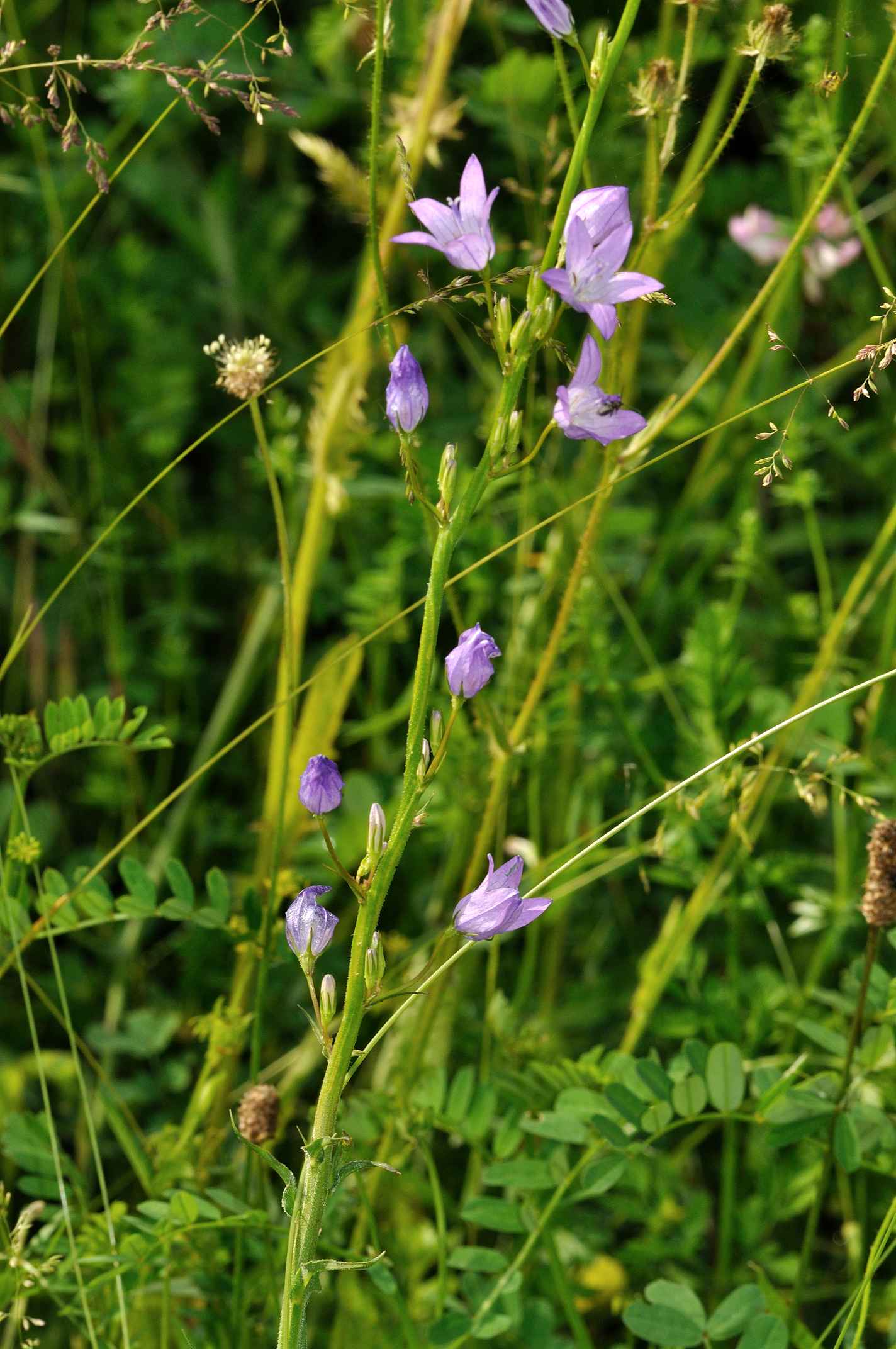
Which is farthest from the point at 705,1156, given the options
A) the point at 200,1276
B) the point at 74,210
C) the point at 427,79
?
the point at 74,210

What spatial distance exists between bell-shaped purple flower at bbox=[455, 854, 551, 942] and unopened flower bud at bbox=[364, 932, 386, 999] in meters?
0.06

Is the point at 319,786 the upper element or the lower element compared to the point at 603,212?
lower

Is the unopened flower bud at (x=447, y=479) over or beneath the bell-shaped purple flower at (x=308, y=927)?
over

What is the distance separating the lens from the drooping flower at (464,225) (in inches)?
37.6

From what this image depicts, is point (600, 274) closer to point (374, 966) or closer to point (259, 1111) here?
point (374, 966)

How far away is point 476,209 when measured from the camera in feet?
3.17

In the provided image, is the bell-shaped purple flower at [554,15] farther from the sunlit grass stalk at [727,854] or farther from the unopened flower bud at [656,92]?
the sunlit grass stalk at [727,854]

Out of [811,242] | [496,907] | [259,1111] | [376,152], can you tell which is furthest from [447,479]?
[811,242]

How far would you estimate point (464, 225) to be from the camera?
98cm

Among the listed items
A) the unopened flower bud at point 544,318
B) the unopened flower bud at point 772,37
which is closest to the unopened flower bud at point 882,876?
the unopened flower bud at point 544,318

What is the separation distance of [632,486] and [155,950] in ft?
3.79

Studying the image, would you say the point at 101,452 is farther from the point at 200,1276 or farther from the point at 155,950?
the point at 200,1276

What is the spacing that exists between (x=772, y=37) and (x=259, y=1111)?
1.12m

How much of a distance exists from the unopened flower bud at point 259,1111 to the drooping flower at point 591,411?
2.38 ft
